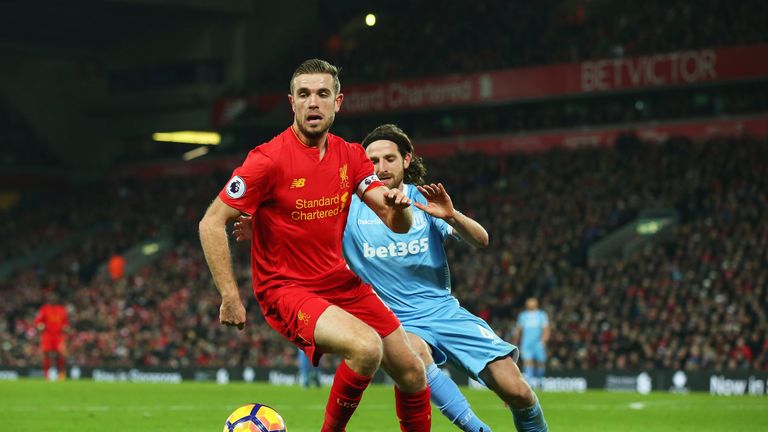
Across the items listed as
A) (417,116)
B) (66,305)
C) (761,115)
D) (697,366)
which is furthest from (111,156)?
(697,366)

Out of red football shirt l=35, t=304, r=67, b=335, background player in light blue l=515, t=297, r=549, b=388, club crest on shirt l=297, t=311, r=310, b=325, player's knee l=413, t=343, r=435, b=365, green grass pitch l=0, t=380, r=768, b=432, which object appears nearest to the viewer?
club crest on shirt l=297, t=311, r=310, b=325

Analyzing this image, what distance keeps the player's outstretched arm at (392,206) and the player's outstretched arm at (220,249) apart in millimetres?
931

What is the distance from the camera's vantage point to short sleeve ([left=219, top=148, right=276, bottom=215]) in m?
7.64

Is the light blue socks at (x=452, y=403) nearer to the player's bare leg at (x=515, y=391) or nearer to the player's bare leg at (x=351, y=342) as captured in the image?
the player's bare leg at (x=515, y=391)

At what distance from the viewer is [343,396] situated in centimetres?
809

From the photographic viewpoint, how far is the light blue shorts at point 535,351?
2594 centimetres

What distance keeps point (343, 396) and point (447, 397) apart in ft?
3.33

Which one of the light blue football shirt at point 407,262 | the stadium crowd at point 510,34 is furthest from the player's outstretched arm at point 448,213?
the stadium crowd at point 510,34

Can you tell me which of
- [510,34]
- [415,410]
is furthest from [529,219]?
[415,410]

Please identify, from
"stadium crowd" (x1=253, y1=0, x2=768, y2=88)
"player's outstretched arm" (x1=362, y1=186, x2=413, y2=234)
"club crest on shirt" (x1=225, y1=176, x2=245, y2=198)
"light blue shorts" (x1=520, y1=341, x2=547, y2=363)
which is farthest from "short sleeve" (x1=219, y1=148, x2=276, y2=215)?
"stadium crowd" (x1=253, y1=0, x2=768, y2=88)

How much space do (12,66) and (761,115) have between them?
3205cm

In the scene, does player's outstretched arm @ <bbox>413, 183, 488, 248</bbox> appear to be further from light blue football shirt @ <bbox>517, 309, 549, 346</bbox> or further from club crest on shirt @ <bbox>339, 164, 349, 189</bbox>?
light blue football shirt @ <bbox>517, 309, 549, 346</bbox>

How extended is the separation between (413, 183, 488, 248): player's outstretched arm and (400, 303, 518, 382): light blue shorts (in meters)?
0.57

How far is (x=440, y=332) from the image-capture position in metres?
9.13
